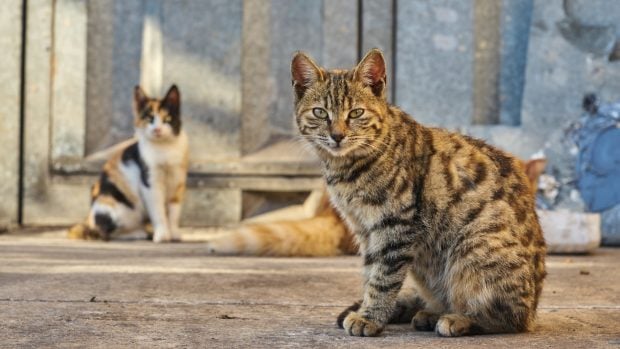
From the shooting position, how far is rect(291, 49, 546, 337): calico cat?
3.10m

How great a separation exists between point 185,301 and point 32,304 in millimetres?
620

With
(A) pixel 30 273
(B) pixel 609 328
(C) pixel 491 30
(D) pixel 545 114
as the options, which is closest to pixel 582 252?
(D) pixel 545 114

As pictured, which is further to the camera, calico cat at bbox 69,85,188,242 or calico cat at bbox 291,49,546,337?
calico cat at bbox 69,85,188,242

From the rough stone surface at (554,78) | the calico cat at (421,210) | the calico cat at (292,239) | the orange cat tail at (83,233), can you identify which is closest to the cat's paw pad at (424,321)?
the calico cat at (421,210)

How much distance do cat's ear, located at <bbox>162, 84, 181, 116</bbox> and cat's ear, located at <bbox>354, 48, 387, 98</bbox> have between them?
4467 millimetres

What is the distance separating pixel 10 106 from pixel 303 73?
5818mm

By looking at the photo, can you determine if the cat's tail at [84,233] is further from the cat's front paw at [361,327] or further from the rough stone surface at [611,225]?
the cat's front paw at [361,327]

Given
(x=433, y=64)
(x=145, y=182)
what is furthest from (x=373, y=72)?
(x=433, y=64)

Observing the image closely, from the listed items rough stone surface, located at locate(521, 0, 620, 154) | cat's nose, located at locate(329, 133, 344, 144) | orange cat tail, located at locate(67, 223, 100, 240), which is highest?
rough stone surface, located at locate(521, 0, 620, 154)

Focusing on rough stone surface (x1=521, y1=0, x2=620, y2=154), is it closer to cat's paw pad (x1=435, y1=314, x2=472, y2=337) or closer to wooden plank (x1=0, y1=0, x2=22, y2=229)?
wooden plank (x1=0, y1=0, x2=22, y2=229)

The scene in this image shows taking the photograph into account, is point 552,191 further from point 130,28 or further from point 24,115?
point 24,115

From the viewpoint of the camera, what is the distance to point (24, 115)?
8.56m

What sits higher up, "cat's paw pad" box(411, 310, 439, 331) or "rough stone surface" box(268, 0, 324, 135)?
"rough stone surface" box(268, 0, 324, 135)

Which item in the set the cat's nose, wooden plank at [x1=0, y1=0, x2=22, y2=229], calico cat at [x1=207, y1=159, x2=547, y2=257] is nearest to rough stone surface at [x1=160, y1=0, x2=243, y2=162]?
wooden plank at [x1=0, y1=0, x2=22, y2=229]
